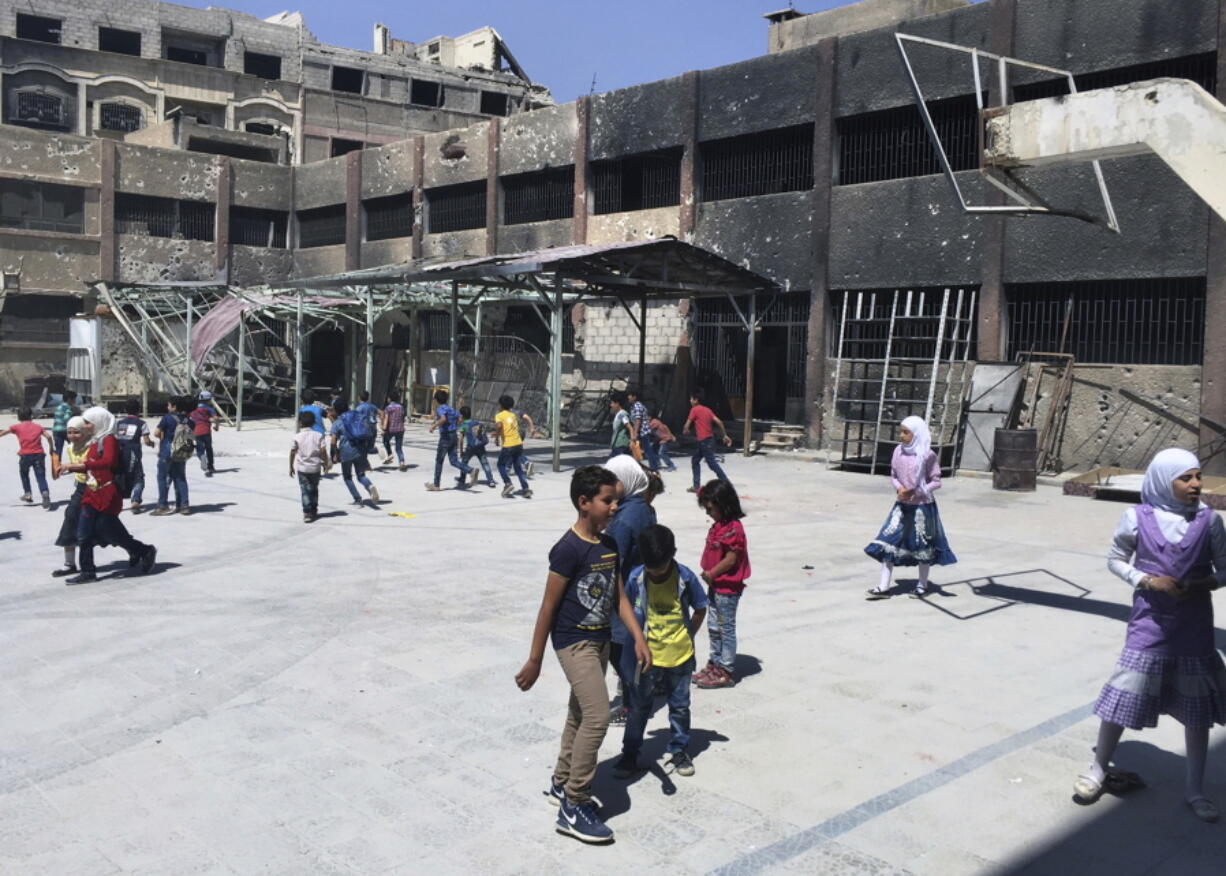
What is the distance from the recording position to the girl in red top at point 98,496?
9.27m

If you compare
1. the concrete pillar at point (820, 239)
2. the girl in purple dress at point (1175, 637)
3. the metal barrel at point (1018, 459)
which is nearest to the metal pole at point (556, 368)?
the concrete pillar at point (820, 239)

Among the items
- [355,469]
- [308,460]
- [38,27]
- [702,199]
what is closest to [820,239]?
[702,199]

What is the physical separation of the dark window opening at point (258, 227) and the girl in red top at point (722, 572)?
33642 mm

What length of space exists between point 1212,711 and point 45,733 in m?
5.88

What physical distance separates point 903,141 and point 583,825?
19.1 m

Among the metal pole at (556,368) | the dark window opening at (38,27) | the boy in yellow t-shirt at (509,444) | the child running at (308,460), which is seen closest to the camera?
the child running at (308,460)

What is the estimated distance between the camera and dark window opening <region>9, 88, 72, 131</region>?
41.0 m

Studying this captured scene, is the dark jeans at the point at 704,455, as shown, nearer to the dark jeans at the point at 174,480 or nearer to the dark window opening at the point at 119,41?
the dark jeans at the point at 174,480

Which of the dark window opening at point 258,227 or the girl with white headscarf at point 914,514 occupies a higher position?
the dark window opening at point 258,227

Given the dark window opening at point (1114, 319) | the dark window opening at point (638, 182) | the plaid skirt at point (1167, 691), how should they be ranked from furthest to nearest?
the dark window opening at point (638, 182) → the dark window opening at point (1114, 319) → the plaid skirt at point (1167, 691)

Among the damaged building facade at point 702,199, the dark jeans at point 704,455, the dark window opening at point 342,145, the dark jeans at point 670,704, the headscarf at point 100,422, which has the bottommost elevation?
the dark jeans at point 670,704

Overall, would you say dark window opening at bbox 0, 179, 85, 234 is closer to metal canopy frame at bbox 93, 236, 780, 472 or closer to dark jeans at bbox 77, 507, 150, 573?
metal canopy frame at bbox 93, 236, 780, 472

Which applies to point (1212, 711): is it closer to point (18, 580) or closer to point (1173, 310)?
point (18, 580)

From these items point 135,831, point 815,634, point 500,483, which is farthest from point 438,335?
point 135,831
